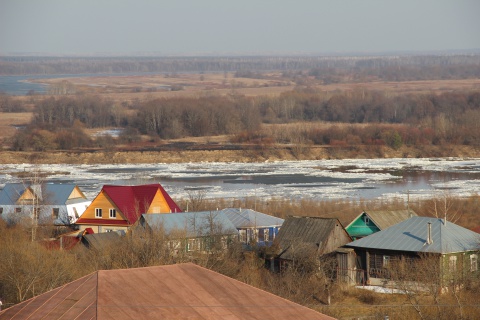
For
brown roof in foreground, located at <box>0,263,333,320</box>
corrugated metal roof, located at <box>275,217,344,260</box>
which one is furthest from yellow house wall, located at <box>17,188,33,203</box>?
brown roof in foreground, located at <box>0,263,333,320</box>

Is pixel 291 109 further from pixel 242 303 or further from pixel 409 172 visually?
pixel 242 303

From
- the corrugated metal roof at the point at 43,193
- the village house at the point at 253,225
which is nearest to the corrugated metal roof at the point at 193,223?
the village house at the point at 253,225

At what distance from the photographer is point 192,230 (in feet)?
68.6

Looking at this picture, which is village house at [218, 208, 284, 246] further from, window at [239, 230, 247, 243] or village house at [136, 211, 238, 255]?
village house at [136, 211, 238, 255]

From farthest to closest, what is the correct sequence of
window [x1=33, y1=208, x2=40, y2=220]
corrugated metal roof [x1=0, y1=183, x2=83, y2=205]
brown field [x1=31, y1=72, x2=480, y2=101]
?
brown field [x1=31, y1=72, x2=480, y2=101] → corrugated metal roof [x1=0, y1=183, x2=83, y2=205] → window [x1=33, y1=208, x2=40, y2=220]

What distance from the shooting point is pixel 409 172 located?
42594mm

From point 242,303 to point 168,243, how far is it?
28.5 ft

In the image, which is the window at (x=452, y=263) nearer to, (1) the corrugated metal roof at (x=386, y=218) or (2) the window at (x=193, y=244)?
(1) the corrugated metal roof at (x=386, y=218)

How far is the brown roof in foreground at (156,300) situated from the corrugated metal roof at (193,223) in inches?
367

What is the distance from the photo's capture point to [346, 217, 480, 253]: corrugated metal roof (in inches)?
737

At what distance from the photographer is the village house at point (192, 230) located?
19.4 m

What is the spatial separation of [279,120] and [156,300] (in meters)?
68.3

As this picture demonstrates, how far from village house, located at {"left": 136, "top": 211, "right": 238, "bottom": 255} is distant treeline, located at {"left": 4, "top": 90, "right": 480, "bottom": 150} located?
34714 mm

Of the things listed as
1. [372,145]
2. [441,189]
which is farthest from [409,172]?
[372,145]
